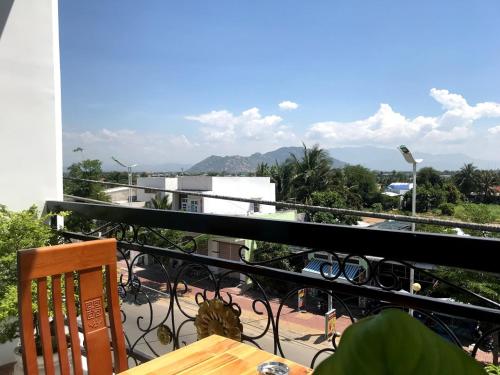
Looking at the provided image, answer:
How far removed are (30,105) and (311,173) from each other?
3639 cm

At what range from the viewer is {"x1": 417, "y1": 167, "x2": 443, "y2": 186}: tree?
35031mm

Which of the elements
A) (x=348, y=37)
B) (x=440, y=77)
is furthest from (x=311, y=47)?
(x=440, y=77)

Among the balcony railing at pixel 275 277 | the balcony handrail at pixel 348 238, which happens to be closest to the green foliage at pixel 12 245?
the balcony railing at pixel 275 277

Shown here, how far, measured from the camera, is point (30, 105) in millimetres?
2566

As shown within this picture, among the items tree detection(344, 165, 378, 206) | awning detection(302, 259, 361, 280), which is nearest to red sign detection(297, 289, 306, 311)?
awning detection(302, 259, 361, 280)

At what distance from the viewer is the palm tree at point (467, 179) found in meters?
35.3

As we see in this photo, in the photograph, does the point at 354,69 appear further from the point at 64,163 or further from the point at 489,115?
the point at 64,163

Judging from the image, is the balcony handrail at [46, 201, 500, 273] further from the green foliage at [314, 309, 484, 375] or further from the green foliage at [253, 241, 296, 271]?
the green foliage at [314, 309, 484, 375]

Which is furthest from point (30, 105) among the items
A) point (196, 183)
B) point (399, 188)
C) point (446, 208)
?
point (399, 188)

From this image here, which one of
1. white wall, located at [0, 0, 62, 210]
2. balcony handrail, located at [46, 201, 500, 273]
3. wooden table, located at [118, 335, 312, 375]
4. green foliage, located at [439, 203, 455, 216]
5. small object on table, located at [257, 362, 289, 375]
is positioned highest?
white wall, located at [0, 0, 62, 210]

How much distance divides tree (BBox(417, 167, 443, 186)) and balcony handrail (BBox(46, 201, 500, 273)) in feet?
119

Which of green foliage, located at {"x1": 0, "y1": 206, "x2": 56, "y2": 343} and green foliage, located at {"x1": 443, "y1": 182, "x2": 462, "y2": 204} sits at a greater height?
green foliage, located at {"x1": 0, "y1": 206, "x2": 56, "y2": 343}

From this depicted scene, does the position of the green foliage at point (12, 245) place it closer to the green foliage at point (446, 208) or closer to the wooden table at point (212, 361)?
the wooden table at point (212, 361)

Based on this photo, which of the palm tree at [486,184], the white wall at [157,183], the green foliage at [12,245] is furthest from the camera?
the palm tree at [486,184]
